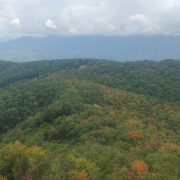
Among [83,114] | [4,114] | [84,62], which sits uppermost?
[84,62]

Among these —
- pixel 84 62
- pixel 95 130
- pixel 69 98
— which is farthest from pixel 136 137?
pixel 84 62

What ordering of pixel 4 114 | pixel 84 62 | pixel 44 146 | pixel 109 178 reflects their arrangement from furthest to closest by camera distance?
1. pixel 84 62
2. pixel 4 114
3. pixel 44 146
4. pixel 109 178

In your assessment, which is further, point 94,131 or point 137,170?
point 94,131

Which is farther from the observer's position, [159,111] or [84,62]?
[84,62]

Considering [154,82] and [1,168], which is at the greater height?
[154,82]

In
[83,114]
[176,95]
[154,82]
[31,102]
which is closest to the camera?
[83,114]

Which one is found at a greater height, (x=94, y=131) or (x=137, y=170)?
(x=137, y=170)

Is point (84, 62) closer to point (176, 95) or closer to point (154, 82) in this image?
point (154, 82)
